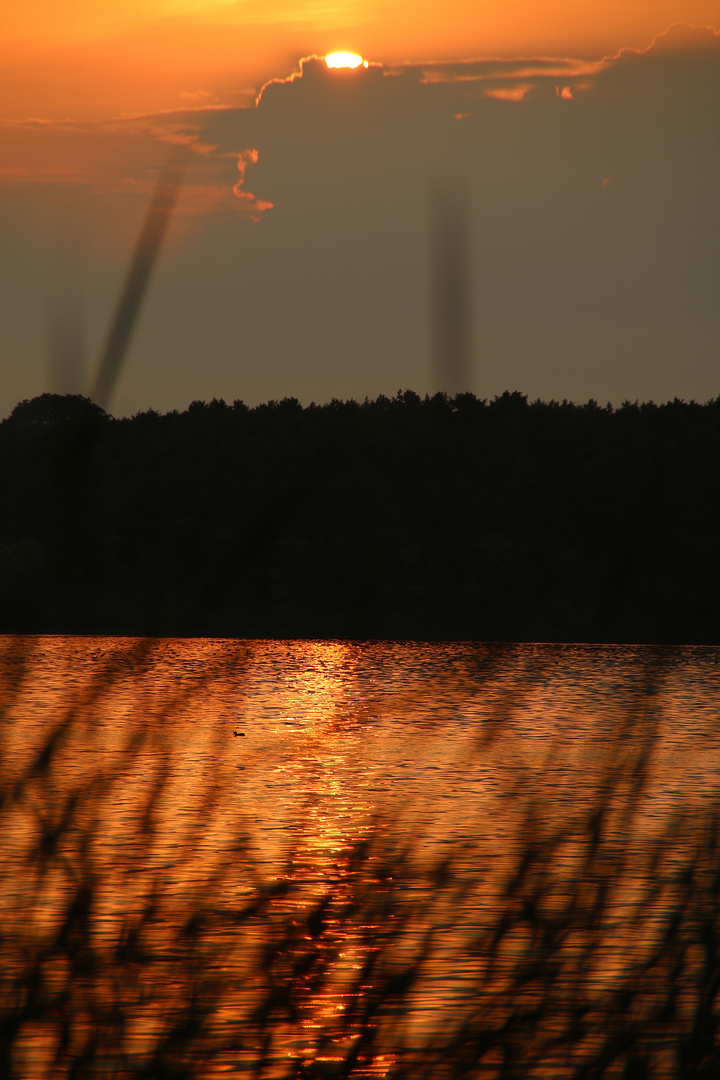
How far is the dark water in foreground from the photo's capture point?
4824 mm

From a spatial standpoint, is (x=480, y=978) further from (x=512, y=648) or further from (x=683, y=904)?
(x=512, y=648)

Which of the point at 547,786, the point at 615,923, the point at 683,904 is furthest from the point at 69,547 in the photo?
the point at 547,786

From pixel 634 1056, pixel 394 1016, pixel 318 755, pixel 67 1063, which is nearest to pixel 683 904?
pixel 634 1056

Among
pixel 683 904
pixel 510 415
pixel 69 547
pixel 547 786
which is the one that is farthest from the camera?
pixel 547 786

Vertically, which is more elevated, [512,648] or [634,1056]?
[512,648]

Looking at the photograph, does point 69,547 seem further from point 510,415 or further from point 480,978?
point 480,978

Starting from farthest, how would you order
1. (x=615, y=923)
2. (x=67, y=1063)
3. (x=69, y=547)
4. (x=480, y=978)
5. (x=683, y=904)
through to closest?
1. (x=615, y=923)
2. (x=480, y=978)
3. (x=683, y=904)
4. (x=67, y=1063)
5. (x=69, y=547)

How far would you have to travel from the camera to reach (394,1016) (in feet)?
22.2

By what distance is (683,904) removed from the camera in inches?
255

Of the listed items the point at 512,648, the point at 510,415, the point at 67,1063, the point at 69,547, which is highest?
the point at 510,415

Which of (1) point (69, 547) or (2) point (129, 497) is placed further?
(2) point (129, 497)

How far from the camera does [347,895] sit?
436 inches

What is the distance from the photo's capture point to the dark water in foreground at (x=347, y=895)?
190 inches

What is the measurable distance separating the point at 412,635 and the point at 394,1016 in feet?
206
